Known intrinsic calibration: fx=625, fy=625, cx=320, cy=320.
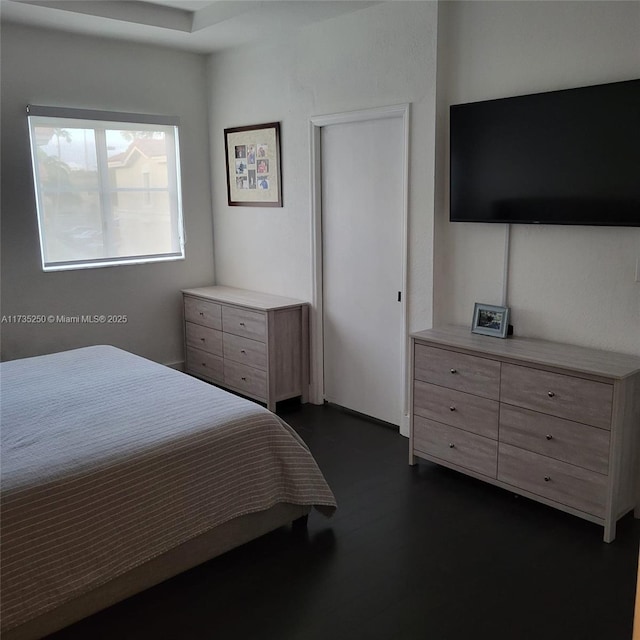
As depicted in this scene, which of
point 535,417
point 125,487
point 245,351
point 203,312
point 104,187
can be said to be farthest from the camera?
point 203,312

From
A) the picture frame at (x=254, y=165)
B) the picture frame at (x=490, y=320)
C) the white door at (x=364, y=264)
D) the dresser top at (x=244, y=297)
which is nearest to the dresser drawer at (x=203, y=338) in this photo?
the dresser top at (x=244, y=297)

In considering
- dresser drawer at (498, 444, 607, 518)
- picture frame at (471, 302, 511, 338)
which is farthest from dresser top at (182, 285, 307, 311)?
dresser drawer at (498, 444, 607, 518)

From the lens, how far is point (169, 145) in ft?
17.1

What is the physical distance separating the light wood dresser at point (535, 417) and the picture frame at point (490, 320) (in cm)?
6

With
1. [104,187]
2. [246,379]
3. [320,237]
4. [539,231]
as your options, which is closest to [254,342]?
[246,379]

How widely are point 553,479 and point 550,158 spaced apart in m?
1.55

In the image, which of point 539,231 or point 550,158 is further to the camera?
point 539,231

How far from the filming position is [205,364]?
5145 millimetres

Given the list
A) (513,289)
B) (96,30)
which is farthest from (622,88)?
(96,30)

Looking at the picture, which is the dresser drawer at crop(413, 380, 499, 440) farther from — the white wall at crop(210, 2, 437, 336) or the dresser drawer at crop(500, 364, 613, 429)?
the white wall at crop(210, 2, 437, 336)

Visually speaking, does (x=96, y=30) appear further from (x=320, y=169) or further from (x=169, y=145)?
(x=320, y=169)

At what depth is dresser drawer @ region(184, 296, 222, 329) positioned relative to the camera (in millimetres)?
4898

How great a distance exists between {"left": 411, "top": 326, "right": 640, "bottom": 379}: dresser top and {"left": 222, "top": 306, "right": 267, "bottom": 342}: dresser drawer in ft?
4.35

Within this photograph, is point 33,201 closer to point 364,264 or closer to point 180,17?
point 180,17
